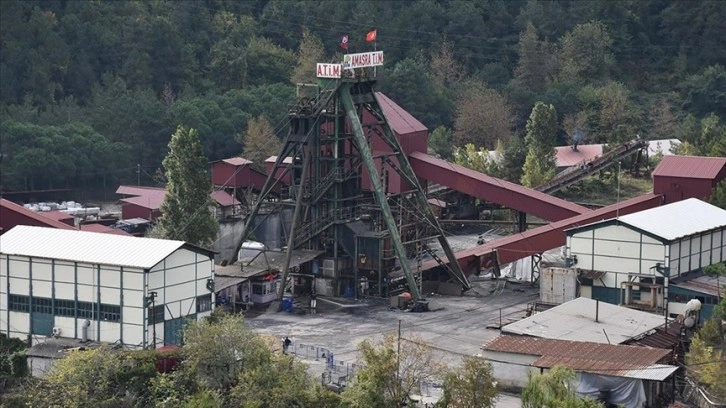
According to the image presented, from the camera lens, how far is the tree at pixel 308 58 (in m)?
95.5

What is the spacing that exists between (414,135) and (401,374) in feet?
76.9

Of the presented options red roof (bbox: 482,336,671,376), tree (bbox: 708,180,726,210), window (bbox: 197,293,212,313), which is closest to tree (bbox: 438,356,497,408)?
red roof (bbox: 482,336,671,376)

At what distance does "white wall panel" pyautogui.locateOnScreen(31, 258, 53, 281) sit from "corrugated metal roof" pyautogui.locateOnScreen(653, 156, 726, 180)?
23813 mm

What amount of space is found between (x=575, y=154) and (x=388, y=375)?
1652 inches

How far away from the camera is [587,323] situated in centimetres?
5022

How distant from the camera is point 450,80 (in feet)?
334

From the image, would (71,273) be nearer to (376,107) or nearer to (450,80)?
(376,107)

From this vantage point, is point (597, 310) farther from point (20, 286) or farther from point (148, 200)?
point (148, 200)

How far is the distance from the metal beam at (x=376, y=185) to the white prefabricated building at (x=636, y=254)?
515cm

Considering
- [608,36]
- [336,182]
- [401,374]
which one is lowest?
[401,374]

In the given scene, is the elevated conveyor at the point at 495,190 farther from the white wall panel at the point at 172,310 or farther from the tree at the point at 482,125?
the tree at the point at 482,125

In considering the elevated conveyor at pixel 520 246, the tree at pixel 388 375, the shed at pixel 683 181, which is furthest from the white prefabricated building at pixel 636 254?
the tree at pixel 388 375

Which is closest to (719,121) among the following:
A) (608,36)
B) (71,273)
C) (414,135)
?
(608,36)

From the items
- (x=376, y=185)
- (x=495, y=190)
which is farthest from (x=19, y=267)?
(x=495, y=190)
